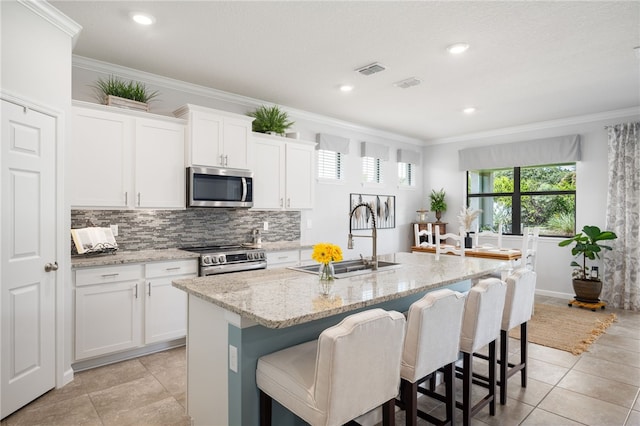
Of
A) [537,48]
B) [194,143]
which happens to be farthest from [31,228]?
[537,48]

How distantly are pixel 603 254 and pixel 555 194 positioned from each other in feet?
3.68

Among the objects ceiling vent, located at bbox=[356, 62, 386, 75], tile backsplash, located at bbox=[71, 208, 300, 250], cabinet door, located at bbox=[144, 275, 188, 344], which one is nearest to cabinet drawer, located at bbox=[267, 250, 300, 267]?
tile backsplash, located at bbox=[71, 208, 300, 250]

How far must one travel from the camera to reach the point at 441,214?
7.19 m

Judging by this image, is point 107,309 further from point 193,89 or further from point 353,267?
point 193,89

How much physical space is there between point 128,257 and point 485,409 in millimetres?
3104

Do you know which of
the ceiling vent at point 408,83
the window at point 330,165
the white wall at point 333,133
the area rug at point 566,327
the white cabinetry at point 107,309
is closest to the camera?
the white cabinetry at point 107,309

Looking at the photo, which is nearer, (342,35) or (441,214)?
(342,35)

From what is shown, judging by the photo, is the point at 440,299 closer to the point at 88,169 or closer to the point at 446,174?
the point at 88,169

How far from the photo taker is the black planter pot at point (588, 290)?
197 inches

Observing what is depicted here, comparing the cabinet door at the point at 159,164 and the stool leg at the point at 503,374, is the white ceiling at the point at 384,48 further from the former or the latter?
the stool leg at the point at 503,374

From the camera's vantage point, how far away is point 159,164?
→ 3648mm

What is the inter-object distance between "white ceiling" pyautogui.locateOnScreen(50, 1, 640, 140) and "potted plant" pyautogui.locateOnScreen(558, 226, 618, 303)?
5.73 feet

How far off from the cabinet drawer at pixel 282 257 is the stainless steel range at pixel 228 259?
146 mm

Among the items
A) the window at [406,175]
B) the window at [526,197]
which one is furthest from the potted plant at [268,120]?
the window at [526,197]
